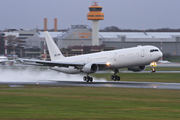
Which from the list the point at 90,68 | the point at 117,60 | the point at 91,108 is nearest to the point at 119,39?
the point at 117,60

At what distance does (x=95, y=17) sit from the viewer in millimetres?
155000

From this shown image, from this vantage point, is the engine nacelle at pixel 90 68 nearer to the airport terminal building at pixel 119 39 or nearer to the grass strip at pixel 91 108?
the grass strip at pixel 91 108

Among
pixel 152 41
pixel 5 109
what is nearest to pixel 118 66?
pixel 5 109

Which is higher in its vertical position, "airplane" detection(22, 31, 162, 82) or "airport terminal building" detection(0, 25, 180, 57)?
"airport terminal building" detection(0, 25, 180, 57)

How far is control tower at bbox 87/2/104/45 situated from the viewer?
15375 cm

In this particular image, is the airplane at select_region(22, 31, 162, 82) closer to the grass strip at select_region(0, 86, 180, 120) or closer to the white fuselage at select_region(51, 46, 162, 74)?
the white fuselage at select_region(51, 46, 162, 74)

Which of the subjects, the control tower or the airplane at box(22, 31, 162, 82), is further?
the control tower

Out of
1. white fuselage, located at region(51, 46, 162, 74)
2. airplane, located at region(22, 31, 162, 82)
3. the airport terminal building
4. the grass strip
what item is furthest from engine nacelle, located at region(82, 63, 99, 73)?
the airport terminal building

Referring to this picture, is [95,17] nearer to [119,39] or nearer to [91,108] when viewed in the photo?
[119,39]

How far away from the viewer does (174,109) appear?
19375 millimetres

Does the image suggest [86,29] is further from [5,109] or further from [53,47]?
[5,109]

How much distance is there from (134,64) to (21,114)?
2497 cm

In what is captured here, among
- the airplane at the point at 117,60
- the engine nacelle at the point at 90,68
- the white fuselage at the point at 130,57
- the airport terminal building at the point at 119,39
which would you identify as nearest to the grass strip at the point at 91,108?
the white fuselage at the point at 130,57

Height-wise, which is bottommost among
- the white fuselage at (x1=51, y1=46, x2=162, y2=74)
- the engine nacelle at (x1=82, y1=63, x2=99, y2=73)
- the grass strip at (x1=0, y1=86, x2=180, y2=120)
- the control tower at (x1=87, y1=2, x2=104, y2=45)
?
the grass strip at (x1=0, y1=86, x2=180, y2=120)
